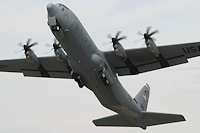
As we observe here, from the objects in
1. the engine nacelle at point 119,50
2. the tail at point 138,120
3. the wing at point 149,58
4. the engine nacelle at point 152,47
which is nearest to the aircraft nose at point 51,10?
the engine nacelle at point 119,50

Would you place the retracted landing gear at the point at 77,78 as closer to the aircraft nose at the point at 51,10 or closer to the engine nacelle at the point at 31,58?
the engine nacelle at the point at 31,58

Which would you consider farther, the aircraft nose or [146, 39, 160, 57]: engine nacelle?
[146, 39, 160, 57]: engine nacelle

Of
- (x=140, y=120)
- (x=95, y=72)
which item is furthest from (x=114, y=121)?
(x=95, y=72)

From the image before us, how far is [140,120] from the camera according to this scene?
3697 centimetres

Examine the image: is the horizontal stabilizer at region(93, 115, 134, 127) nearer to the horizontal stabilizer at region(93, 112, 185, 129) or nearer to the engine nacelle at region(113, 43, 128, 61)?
the horizontal stabilizer at region(93, 112, 185, 129)

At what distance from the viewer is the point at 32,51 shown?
33156mm

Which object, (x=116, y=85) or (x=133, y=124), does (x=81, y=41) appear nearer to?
(x=116, y=85)

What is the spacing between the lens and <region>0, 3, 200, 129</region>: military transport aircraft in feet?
94.4

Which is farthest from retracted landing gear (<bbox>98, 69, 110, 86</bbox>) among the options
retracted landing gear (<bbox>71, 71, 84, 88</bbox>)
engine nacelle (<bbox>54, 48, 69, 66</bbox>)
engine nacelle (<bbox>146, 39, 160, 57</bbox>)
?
engine nacelle (<bbox>146, 39, 160, 57</bbox>)

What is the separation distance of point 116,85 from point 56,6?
8605 mm

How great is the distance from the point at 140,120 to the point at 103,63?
8360 mm

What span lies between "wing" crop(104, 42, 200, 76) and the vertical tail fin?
4.57 metres

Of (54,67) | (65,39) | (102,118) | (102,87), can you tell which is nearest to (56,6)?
(65,39)

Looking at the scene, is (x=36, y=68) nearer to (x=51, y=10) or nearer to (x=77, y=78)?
(x=77, y=78)
